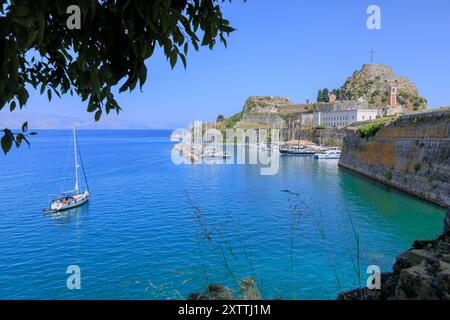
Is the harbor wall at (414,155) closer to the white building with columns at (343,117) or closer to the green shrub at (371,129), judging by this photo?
the green shrub at (371,129)

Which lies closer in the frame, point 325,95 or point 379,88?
point 379,88

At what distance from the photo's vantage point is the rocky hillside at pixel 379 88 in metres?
96.5

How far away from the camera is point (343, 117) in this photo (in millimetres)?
79812

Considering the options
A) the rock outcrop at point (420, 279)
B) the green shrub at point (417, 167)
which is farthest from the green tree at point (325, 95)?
the rock outcrop at point (420, 279)

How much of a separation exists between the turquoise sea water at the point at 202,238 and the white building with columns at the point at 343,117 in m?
46.5

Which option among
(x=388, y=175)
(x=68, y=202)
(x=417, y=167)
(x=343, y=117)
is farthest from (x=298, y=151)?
(x=68, y=202)

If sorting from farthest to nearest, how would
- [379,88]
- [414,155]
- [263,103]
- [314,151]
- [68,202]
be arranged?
[263,103]
[379,88]
[314,151]
[414,155]
[68,202]

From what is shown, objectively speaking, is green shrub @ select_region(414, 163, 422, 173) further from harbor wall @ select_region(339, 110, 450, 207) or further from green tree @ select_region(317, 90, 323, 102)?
green tree @ select_region(317, 90, 323, 102)

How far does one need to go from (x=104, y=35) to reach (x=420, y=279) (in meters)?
2.86

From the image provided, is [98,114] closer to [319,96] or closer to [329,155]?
[329,155]

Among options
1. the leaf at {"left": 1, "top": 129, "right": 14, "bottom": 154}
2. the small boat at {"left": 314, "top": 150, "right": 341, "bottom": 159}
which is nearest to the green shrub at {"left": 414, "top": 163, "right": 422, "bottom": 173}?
the leaf at {"left": 1, "top": 129, "right": 14, "bottom": 154}

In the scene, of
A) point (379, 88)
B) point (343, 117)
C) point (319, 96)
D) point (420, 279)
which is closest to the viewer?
point (420, 279)

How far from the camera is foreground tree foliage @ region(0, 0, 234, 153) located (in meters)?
1.57
